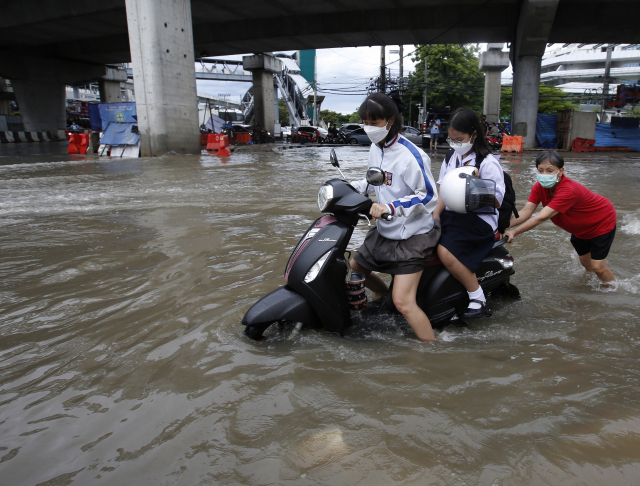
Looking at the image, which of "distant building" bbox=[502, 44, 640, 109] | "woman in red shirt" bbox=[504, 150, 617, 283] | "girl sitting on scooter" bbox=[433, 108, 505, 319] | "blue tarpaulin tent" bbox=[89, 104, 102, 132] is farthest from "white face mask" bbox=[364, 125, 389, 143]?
"distant building" bbox=[502, 44, 640, 109]

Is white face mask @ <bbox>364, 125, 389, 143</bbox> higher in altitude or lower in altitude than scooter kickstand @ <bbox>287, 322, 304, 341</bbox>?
higher

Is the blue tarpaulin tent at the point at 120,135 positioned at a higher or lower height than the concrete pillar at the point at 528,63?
lower

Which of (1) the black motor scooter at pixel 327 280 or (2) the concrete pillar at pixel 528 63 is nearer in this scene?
(1) the black motor scooter at pixel 327 280

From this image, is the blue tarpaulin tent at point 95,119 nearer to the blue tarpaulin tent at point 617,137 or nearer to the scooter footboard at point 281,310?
the scooter footboard at point 281,310

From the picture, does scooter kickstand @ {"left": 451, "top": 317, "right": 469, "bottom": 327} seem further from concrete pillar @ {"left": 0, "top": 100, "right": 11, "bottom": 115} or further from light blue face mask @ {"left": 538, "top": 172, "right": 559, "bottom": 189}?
concrete pillar @ {"left": 0, "top": 100, "right": 11, "bottom": 115}

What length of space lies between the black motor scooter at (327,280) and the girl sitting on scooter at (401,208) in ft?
0.52

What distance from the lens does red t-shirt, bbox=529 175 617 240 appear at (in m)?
3.49

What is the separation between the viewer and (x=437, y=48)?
142 ft

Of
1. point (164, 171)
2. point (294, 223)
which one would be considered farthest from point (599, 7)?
→ point (294, 223)

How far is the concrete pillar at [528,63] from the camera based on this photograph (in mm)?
17156

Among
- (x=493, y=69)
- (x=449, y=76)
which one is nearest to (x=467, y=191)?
(x=493, y=69)

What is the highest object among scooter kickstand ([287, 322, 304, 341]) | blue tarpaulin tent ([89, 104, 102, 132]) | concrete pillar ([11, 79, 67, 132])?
concrete pillar ([11, 79, 67, 132])

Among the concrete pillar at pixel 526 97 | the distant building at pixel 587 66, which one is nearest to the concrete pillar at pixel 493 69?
the concrete pillar at pixel 526 97

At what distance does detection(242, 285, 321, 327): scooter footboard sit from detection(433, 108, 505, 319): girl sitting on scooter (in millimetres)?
868
